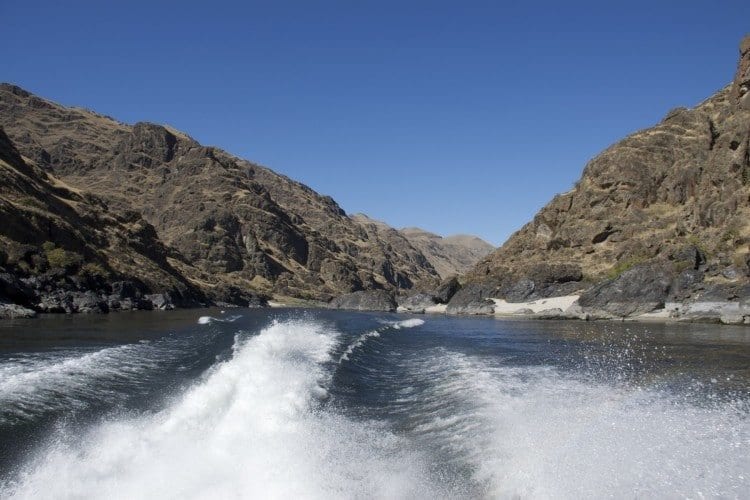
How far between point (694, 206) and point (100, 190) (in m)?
182

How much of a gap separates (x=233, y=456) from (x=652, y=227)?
82932 mm

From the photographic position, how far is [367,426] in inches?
559

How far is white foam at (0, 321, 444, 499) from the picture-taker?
9.52 m

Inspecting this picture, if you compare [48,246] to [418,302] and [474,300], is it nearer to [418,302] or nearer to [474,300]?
[474,300]

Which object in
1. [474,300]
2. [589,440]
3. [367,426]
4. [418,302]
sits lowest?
[367,426]

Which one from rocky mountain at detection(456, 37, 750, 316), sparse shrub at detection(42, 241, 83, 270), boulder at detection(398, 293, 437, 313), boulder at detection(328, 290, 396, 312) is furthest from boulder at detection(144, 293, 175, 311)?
boulder at detection(328, 290, 396, 312)

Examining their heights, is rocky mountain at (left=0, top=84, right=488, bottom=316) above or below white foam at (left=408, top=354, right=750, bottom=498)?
above

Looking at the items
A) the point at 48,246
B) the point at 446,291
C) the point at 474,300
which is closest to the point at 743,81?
the point at 474,300

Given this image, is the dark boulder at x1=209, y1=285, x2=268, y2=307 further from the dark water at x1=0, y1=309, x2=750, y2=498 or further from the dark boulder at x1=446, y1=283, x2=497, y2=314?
the dark water at x1=0, y1=309, x2=750, y2=498

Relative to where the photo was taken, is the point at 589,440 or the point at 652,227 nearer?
the point at 589,440

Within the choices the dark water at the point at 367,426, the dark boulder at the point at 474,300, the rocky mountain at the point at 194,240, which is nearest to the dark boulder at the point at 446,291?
the rocky mountain at the point at 194,240

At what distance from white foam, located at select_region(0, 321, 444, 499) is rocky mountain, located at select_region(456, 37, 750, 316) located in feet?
159

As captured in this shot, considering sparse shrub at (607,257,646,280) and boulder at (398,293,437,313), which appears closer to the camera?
sparse shrub at (607,257,646,280)

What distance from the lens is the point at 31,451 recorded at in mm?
11508
